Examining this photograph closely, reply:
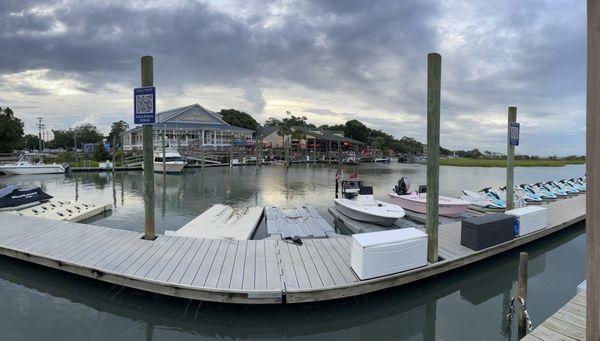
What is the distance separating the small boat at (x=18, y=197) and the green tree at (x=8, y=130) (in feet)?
132

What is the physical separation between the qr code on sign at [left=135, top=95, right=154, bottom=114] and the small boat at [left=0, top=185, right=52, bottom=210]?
968 centimetres

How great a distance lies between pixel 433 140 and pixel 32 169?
41.9m

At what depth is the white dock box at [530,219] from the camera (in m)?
8.86

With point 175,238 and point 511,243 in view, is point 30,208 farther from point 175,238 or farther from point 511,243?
point 511,243

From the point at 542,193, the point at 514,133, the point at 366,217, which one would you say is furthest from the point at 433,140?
the point at 542,193

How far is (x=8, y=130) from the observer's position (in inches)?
1745

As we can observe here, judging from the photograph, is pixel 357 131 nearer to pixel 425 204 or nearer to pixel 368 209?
pixel 425 204

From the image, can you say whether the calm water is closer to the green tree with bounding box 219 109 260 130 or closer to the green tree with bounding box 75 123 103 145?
the green tree with bounding box 219 109 260 130

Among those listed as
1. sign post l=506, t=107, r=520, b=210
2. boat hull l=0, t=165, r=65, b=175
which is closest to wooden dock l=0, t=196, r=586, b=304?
sign post l=506, t=107, r=520, b=210

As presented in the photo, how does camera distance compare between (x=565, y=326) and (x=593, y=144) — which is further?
(x=565, y=326)

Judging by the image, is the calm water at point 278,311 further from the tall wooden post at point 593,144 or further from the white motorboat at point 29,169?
the white motorboat at point 29,169

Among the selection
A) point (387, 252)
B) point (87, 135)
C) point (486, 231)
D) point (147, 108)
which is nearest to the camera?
point (387, 252)

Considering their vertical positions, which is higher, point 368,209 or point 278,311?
point 368,209

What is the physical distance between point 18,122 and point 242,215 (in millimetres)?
50998
